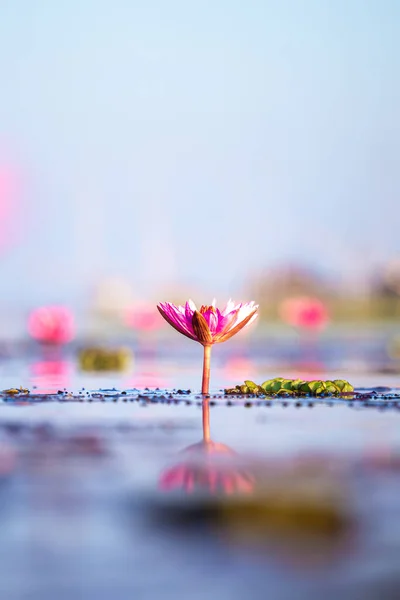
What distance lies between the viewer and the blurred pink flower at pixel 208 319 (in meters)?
6.14

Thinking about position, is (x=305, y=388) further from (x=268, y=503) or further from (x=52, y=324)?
(x=52, y=324)

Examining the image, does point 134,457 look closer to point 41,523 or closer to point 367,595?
point 41,523

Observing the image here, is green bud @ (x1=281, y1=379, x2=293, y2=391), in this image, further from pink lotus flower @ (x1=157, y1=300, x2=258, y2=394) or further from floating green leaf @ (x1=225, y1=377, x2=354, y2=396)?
pink lotus flower @ (x1=157, y1=300, x2=258, y2=394)

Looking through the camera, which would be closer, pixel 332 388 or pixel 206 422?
pixel 206 422

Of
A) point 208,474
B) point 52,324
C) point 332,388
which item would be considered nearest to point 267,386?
point 332,388

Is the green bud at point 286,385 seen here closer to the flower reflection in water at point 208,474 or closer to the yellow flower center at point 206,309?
the yellow flower center at point 206,309

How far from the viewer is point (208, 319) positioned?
20.2ft

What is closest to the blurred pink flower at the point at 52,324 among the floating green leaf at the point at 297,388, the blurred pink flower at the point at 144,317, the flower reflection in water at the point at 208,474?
the blurred pink flower at the point at 144,317

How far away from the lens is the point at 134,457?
12.9 feet

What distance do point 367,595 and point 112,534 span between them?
2.38 feet

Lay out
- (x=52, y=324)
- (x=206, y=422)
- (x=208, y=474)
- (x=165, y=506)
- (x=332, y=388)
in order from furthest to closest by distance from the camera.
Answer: (x=52, y=324), (x=332, y=388), (x=206, y=422), (x=208, y=474), (x=165, y=506)

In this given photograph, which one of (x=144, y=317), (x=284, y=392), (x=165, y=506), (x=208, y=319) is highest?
(x=144, y=317)

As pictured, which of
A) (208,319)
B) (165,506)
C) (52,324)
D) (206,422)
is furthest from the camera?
(52,324)

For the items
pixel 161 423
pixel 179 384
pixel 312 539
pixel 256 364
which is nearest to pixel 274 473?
pixel 312 539
